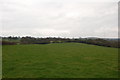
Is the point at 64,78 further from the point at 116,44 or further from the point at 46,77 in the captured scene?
the point at 116,44

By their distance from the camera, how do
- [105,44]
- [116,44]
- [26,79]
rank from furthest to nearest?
[105,44]
[116,44]
[26,79]

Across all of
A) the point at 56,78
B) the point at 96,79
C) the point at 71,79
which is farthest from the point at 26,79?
the point at 96,79

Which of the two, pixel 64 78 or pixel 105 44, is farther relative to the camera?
pixel 105 44

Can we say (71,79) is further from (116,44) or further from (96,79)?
(116,44)

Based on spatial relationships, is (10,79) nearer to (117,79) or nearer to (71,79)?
(71,79)

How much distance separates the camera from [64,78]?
699cm

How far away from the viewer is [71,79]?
6.84m

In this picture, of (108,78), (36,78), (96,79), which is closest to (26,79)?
(36,78)

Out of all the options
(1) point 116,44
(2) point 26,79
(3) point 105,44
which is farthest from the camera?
(3) point 105,44

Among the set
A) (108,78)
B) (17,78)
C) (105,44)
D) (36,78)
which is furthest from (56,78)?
(105,44)

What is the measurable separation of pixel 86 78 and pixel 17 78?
3536mm

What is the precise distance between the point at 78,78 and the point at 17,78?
312 centimetres

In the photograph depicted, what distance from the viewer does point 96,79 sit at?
22.8 ft

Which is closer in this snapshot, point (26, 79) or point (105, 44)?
point (26, 79)
